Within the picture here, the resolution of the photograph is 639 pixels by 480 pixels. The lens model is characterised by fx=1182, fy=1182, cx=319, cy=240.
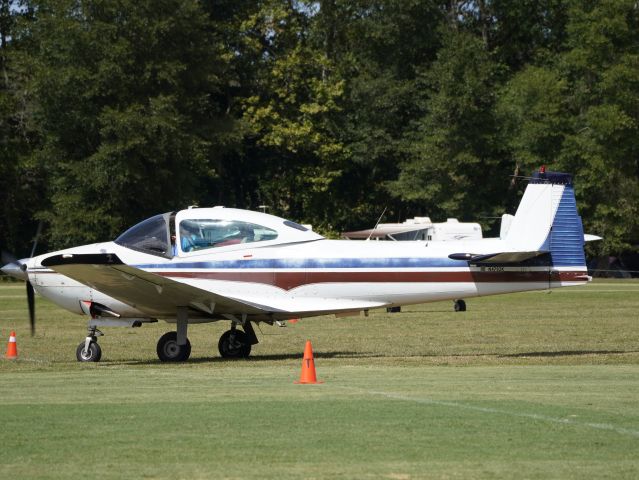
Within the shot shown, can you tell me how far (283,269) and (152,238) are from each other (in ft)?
6.83

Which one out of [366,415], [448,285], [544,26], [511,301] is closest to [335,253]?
[448,285]

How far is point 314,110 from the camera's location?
64000 millimetres

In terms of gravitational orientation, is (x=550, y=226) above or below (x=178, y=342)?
above

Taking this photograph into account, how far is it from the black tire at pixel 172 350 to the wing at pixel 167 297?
1.31 feet

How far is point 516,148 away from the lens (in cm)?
6034

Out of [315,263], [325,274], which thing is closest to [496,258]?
[325,274]

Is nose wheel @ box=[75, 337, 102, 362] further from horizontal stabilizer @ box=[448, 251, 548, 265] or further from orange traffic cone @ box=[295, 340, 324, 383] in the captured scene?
horizontal stabilizer @ box=[448, 251, 548, 265]

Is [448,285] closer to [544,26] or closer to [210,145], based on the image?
[210,145]

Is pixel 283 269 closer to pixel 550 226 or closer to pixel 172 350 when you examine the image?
pixel 172 350

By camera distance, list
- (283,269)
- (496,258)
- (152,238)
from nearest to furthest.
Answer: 1. (496,258)
2. (283,269)
3. (152,238)

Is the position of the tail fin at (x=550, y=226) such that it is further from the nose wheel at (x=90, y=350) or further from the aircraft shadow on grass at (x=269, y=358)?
the nose wheel at (x=90, y=350)

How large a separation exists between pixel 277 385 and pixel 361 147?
166ft

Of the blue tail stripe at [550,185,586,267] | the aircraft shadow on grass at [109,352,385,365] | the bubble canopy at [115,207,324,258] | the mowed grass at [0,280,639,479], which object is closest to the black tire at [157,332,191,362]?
the aircraft shadow on grass at [109,352,385,365]

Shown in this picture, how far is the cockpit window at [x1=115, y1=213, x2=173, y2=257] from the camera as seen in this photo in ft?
58.7
